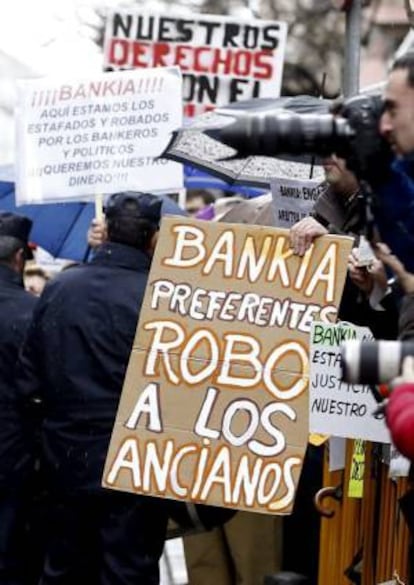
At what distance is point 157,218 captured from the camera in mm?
8625

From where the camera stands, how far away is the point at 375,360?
4.39m

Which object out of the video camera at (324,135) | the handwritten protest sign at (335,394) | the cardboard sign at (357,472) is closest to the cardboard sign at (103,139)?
the handwritten protest sign at (335,394)

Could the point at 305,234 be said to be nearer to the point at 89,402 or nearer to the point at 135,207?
the point at 135,207

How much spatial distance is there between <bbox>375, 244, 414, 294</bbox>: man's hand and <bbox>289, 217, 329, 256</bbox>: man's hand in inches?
83.6

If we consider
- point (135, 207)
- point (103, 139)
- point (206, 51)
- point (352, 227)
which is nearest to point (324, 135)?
point (352, 227)

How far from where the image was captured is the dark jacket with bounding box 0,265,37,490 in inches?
355

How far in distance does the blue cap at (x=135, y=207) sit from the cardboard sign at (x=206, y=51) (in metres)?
4.34

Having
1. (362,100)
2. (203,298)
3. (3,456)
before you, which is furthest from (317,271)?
(362,100)

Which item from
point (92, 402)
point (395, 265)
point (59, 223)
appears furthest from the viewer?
point (59, 223)

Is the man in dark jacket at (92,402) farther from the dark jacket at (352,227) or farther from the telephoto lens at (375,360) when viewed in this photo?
the telephoto lens at (375,360)

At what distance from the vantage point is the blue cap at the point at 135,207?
855cm

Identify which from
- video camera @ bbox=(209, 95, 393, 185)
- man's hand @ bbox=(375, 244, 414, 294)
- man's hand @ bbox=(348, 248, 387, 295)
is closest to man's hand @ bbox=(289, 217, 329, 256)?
man's hand @ bbox=(348, 248, 387, 295)

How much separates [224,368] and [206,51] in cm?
A: 611

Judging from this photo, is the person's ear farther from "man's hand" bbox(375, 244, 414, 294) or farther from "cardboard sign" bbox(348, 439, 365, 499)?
"man's hand" bbox(375, 244, 414, 294)
